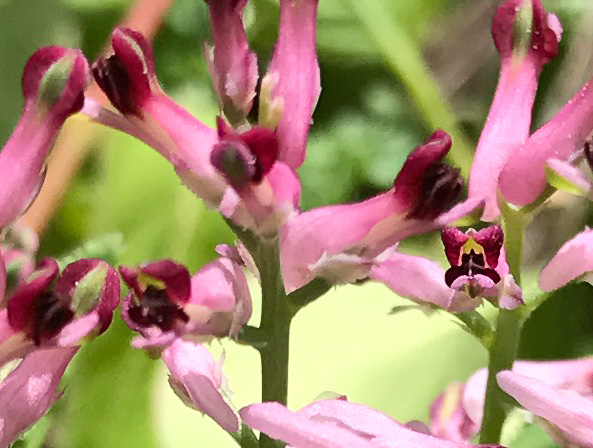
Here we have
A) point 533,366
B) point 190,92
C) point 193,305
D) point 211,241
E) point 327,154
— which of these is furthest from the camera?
point 190,92

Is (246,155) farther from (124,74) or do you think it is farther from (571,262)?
(571,262)

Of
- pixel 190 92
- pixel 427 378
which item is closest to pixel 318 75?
pixel 427 378

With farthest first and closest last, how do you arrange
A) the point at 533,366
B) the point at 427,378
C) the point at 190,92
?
the point at 190,92, the point at 427,378, the point at 533,366

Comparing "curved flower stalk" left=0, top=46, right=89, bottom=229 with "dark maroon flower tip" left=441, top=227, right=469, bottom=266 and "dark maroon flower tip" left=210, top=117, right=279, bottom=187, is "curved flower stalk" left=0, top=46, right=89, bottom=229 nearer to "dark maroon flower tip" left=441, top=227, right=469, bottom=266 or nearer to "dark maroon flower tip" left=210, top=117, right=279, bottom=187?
"dark maroon flower tip" left=210, top=117, right=279, bottom=187

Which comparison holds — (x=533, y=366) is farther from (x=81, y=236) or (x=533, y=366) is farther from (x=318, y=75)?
(x=81, y=236)

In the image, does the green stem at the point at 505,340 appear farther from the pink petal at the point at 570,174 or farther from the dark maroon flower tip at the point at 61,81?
the dark maroon flower tip at the point at 61,81

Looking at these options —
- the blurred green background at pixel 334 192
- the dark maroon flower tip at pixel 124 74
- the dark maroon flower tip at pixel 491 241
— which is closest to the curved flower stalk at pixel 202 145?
the dark maroon flower tip at pixel 124 74

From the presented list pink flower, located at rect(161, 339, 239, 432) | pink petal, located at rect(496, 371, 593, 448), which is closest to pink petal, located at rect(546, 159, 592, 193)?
pink petal, located at rect(496, 371, 593, 448)
